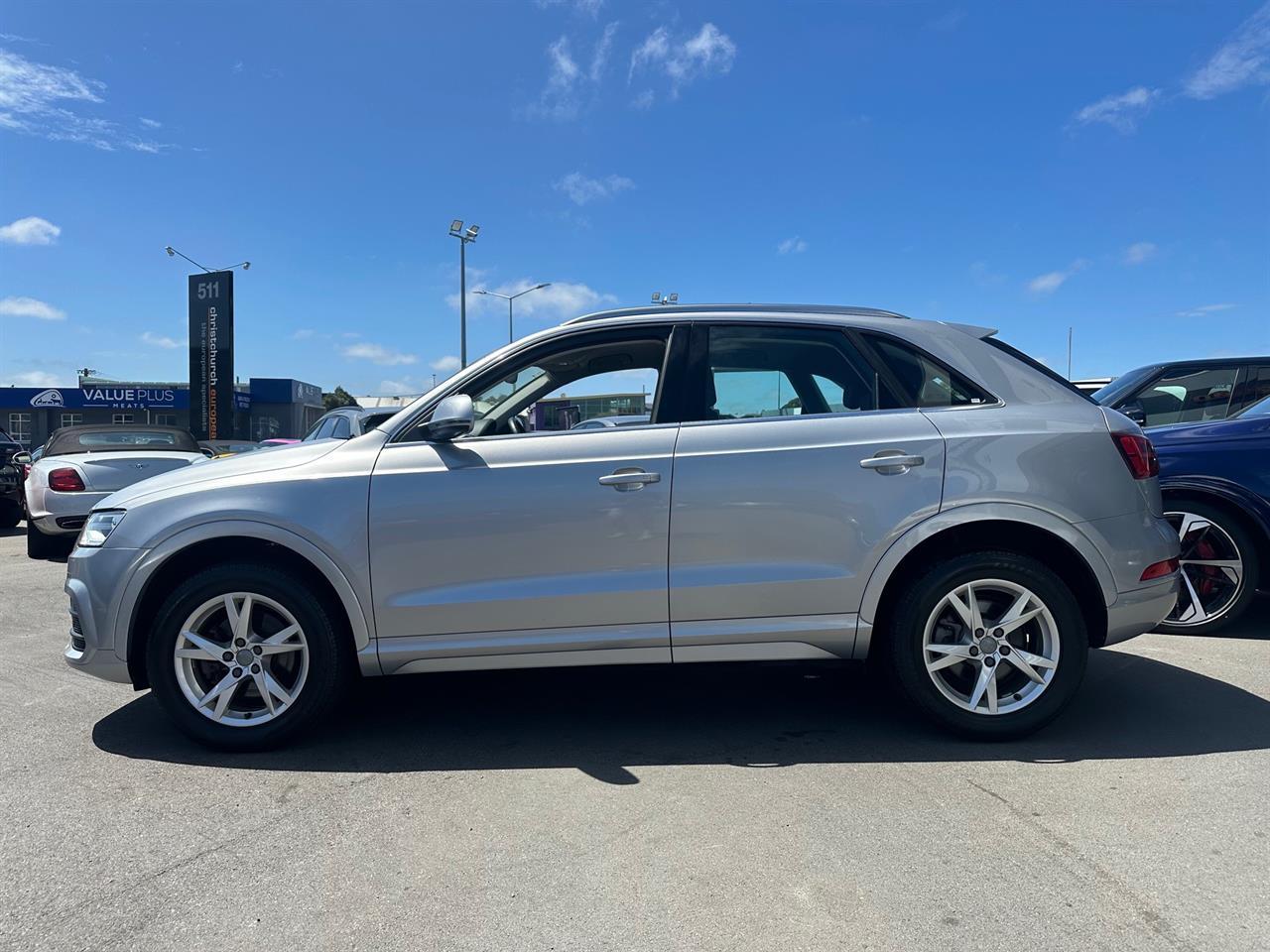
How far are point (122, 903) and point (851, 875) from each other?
2.23m

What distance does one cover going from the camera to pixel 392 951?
2.30m

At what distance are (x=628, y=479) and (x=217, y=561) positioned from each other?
1.86 meters

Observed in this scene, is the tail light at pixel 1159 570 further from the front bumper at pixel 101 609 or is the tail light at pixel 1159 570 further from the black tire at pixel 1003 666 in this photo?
the front bumper at pixel 101 609

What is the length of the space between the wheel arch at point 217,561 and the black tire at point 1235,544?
16.3ft

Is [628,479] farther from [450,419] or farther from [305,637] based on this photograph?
[305,637]

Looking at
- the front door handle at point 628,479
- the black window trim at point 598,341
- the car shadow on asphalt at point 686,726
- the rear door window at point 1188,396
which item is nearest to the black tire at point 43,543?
the car shadow on asphalt at point 686,726

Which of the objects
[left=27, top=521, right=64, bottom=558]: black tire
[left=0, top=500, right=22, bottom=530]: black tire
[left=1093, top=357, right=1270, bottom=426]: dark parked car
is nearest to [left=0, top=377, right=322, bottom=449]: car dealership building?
[left=0, top=500, right=22, bottom=530]: black tire

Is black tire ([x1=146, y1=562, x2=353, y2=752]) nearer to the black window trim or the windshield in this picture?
the black window trim

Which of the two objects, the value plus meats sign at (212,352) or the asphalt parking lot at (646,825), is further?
the value plus meats sign at (212,352)

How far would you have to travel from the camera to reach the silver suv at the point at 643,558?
3.56 meters

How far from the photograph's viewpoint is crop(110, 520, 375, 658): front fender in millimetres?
3559

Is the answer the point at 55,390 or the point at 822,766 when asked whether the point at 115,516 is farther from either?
the point at 55,390

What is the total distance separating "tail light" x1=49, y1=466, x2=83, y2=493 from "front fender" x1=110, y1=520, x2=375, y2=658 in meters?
6.04

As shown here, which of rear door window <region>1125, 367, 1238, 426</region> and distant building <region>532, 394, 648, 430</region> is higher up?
rear door window <region>1125, 367, 1238, 426</region>
